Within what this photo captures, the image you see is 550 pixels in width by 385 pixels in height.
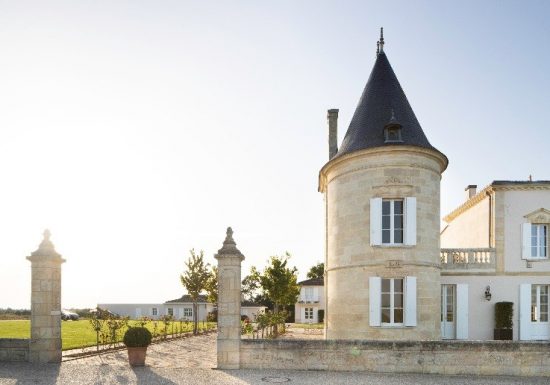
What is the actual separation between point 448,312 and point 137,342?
11.8 meters

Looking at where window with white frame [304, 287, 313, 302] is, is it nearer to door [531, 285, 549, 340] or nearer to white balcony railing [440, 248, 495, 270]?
white balcony railing [440, 248, 495, 270]

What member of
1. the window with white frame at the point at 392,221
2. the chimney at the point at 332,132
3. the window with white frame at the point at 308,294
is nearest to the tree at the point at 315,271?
the window with white frame at the point at 308,294

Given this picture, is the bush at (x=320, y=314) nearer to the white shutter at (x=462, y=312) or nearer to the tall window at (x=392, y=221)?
the white shutter at (x=462, y=312)

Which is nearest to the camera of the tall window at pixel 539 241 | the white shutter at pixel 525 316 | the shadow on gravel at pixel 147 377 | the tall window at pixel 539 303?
the shadow on gravel at pixel 147 377

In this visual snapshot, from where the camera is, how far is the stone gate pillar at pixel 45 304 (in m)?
12.2

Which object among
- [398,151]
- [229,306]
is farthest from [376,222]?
[229,306]

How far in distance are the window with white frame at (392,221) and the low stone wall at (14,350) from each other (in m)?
11.0

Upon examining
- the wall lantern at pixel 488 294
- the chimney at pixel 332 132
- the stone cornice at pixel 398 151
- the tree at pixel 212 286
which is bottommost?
the tree at pixel 212 286

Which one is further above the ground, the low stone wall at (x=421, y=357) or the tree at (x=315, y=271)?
the low stone wall at (x=421, y=357)

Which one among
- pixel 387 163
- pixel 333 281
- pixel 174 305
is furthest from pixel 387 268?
pixel 174 305

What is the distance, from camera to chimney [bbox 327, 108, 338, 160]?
20953 millimetres

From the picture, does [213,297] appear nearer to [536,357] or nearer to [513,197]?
[513,197]

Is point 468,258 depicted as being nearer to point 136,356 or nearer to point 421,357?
point 421,357

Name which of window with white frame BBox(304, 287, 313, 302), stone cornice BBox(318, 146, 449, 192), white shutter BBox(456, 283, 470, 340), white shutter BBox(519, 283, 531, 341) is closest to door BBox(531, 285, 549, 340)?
white shutter BBox(519, 283, 531, 341)
